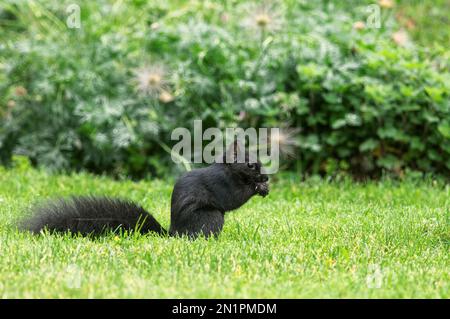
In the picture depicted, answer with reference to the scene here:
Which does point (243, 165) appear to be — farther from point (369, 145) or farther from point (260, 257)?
point (369, 145)

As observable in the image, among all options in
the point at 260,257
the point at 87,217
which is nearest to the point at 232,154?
the point at 260,257

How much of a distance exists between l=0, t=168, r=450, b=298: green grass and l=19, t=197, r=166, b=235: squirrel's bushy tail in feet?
0.32

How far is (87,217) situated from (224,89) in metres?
3.11

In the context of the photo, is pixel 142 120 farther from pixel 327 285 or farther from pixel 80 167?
pixel 327 285

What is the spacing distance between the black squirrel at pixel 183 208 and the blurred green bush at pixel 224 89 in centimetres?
255

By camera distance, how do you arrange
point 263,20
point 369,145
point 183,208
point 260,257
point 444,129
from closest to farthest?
point 260,257 → point 183,208 → point 444,129 → point 369,145 → point 263,20

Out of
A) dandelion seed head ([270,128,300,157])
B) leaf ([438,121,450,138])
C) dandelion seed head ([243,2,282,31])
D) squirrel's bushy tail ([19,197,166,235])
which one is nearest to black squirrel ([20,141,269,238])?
squirrel's bushy tail ([19,197,166,235])

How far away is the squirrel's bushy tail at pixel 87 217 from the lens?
4.00 m

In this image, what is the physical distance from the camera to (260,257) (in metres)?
3.59

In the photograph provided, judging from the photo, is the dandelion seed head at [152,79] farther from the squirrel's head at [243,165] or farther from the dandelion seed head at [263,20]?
the squirrel's head at [243,165]

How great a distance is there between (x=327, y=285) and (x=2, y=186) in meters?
3.58

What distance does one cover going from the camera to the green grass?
3.02 metres

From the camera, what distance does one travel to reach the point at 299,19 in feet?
24.4

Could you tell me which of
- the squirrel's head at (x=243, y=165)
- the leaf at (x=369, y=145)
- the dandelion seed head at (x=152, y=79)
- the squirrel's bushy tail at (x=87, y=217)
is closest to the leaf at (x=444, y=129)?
the leaf at (x=369, y=145)
